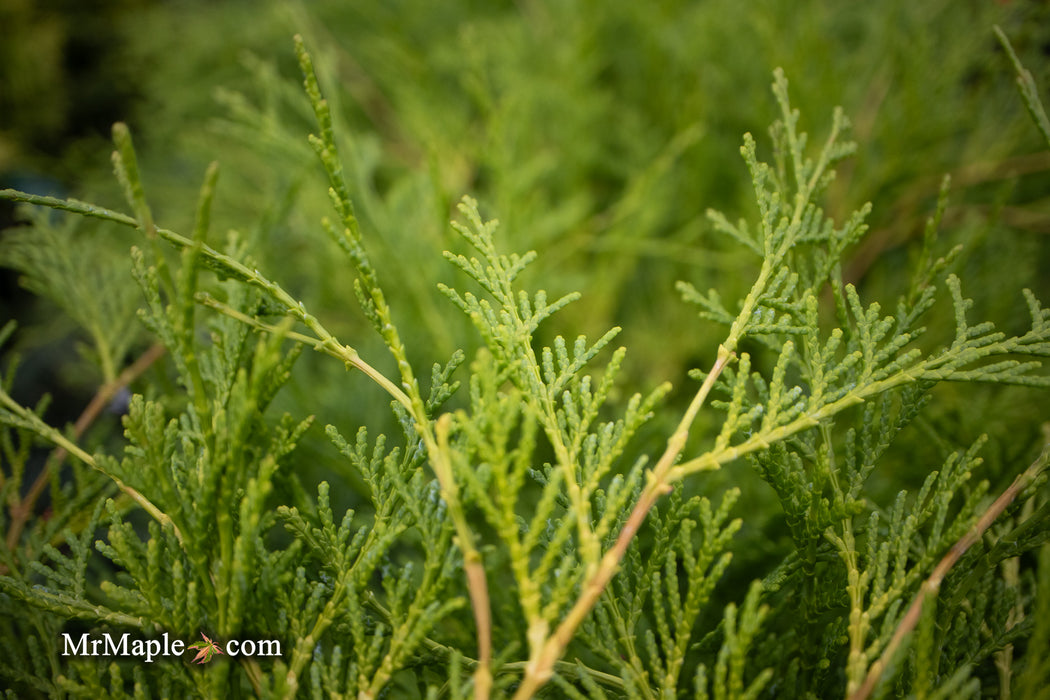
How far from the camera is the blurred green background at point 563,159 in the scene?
1.55 m

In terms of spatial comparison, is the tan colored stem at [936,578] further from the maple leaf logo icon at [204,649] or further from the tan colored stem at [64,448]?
the tan colored stem at [64,448]

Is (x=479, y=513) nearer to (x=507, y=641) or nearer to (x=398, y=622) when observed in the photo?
(x=507, y=641)

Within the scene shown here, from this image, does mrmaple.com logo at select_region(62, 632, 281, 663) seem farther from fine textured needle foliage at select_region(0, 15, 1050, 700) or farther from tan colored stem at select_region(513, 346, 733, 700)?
tan colored stem at select_region(513, 346, 733, 700)

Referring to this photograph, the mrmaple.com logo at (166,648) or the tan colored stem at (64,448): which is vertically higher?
the tan colored stem at (64,448)

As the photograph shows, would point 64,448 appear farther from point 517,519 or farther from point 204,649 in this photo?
point 517,519

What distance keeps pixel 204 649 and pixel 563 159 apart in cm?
174

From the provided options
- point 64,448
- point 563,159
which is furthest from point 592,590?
point 563,159

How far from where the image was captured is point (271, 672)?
0.84 meters

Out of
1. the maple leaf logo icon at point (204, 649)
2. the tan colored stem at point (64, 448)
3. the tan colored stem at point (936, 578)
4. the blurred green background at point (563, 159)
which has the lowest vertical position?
the tan colored stem at point (936, 578)

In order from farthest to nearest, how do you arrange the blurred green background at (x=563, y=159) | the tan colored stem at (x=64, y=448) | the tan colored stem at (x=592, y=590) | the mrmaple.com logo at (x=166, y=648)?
the blurred green background at (x=563, y=159) < the tan colored stem at (x=64, y=448) < the mrmaple.com logo at (x=166, y=648) < the tan colored stem at (x=592, y=590)

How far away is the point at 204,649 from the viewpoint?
78 centimetres

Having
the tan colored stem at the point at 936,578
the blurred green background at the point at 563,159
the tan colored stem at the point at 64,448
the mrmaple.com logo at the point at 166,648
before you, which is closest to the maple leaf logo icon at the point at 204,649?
the mrmaple.com logo at the point at 166,648

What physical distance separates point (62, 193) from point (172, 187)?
20.4 inches

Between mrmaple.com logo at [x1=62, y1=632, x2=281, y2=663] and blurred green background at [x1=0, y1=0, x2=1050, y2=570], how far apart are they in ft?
1.71
